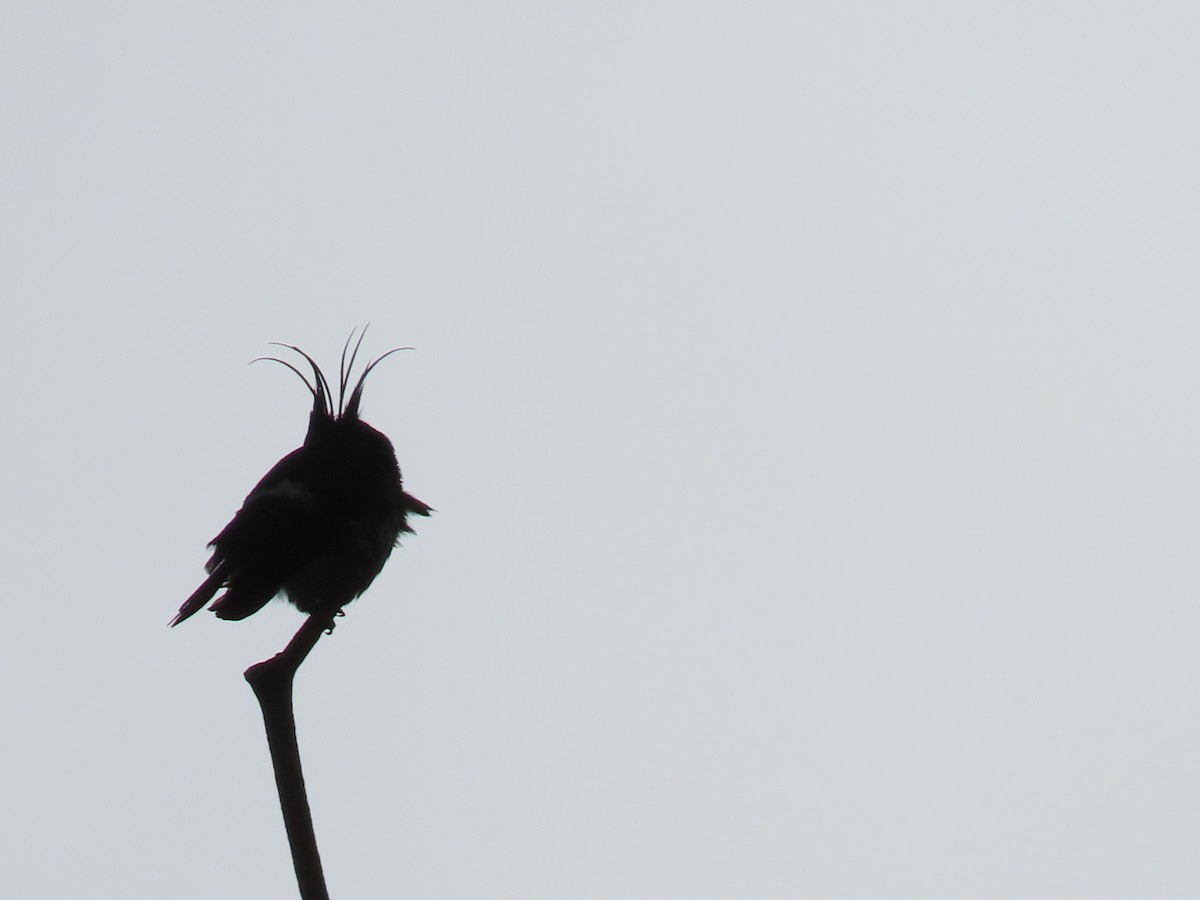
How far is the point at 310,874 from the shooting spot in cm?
245

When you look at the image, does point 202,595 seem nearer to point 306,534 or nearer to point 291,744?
point 306,534

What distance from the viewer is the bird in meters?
5.48

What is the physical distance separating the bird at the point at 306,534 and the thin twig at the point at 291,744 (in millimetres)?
1993

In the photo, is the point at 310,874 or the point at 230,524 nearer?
the point at 310,874

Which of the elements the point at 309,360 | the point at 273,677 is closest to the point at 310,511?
the point at 309,360

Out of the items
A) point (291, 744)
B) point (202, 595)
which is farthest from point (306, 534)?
point (291, 744)

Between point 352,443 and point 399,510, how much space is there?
17.2 inches

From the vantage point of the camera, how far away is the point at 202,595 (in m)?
5.50

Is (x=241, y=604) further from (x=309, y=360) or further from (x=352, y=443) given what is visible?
(x=309, y=360)

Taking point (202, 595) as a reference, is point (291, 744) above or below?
below

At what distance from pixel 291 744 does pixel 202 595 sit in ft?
9.90

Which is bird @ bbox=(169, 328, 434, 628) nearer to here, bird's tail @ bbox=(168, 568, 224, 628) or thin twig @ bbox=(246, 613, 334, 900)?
bird's tail @ bbox=(168, 568, 224, 628)

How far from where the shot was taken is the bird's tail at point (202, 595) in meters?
5.46

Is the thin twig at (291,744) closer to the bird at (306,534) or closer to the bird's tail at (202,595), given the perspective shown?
the bird at (306,534)
